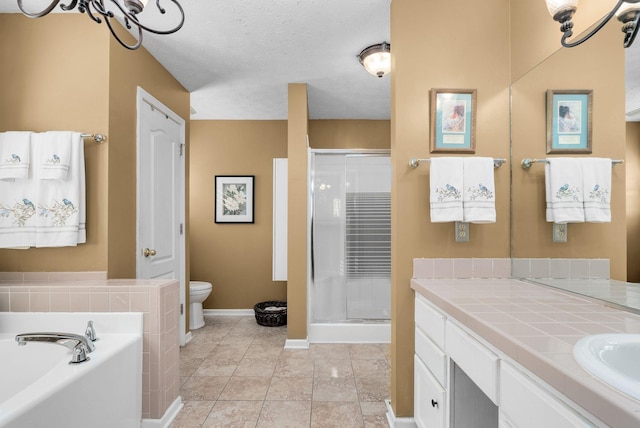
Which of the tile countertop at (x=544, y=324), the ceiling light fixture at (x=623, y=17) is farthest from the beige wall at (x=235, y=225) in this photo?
the ceiling light fixture at (x=623, y=17)

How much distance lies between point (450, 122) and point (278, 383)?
207 cm

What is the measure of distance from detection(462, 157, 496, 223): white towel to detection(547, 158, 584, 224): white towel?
0.26m

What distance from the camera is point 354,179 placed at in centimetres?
351

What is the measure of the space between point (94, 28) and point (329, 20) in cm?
145

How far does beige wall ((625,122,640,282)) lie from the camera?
1.19 m

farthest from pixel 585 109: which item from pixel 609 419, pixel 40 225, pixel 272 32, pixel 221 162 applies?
pixel 221 162

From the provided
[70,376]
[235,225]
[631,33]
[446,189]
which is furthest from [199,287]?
[631,33]

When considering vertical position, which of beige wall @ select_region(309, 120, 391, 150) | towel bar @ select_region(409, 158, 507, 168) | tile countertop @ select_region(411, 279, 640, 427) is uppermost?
beige wall @ select_region(309, 120, 391, 150)

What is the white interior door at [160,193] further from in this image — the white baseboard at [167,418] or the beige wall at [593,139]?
the beige wall at [593,139]

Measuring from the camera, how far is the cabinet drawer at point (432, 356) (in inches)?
56.9

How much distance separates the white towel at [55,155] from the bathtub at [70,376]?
77cm

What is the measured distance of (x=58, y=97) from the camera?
6.89 feet

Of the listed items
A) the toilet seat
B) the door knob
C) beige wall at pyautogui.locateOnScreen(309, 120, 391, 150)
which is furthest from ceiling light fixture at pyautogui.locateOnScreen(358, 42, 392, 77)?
the toilet seat

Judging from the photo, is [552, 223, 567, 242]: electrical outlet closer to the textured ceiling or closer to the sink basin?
the textured ceiling
